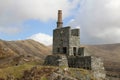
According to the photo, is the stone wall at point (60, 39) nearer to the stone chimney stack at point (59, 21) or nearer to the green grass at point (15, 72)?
the stone chimney stack at point (59, 21)

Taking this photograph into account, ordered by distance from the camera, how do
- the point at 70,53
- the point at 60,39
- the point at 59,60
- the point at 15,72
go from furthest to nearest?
the point at 60,39 → the point at 70,53 → the point at 59,60 → the point at 15,72

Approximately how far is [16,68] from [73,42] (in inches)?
704

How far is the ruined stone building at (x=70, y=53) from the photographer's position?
70.2m

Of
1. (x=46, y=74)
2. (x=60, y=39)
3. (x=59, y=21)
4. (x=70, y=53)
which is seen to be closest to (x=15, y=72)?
(x=46, y=74)

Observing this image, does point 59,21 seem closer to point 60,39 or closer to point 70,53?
point 60,39

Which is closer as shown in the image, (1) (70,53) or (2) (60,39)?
(1) (70,53)

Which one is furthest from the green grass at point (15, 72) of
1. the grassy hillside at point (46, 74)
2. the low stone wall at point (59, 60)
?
the low stone wall at point (59, 60)

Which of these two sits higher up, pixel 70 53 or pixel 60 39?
pixel 60 39

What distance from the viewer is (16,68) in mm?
69688

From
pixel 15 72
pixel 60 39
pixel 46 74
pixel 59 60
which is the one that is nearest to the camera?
pixel 46 74

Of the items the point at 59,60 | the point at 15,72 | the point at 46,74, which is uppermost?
the point at 59,60

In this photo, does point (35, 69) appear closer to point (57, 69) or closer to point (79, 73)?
point (57, 69)

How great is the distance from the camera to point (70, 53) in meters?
78.9

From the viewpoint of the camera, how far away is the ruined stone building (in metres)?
70.2
